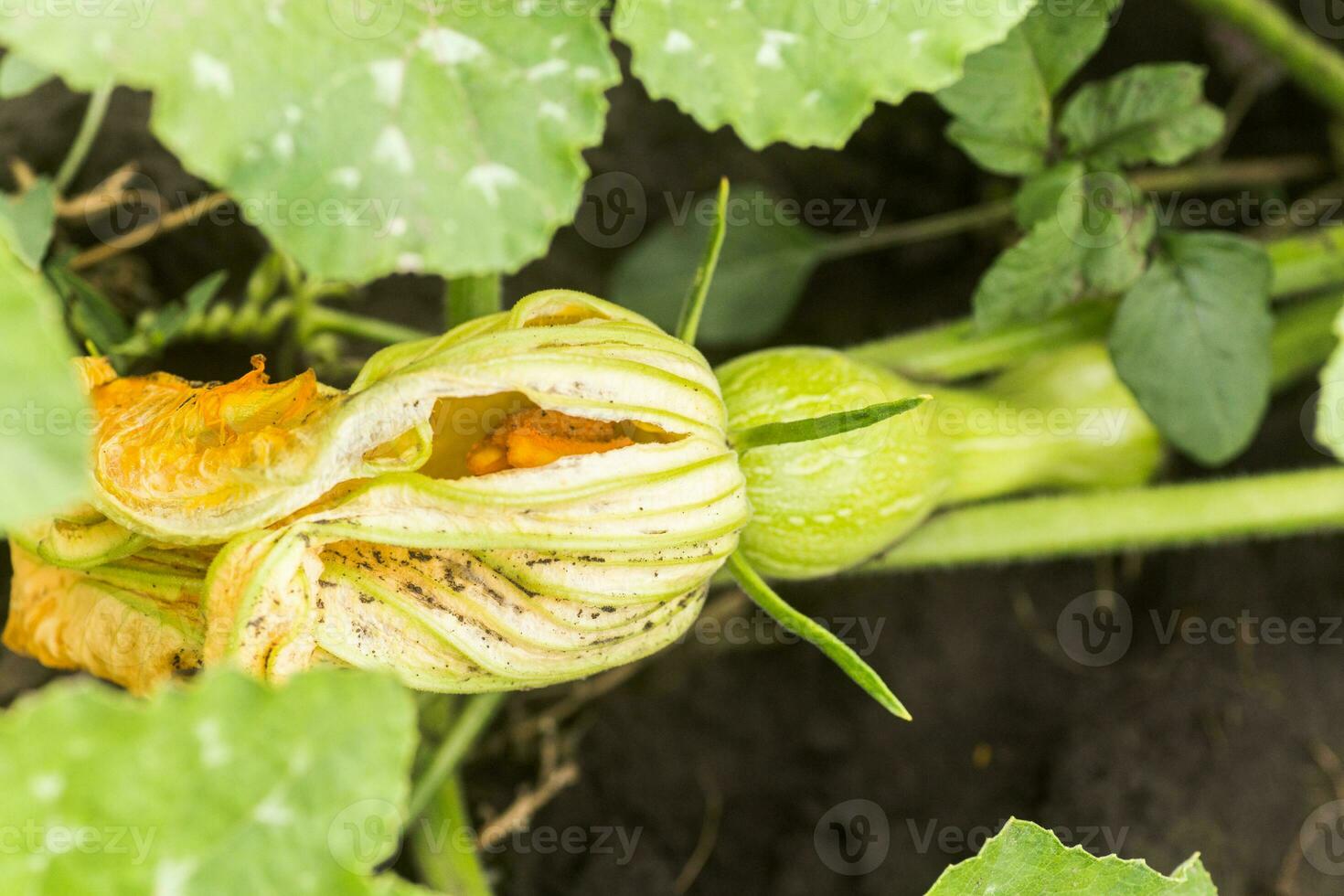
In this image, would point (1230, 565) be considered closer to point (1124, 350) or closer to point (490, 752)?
point (1124, 350)

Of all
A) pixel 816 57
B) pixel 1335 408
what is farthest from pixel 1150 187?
pixel 816 57

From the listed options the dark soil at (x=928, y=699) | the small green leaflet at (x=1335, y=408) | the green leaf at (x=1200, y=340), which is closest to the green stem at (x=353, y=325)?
the dark soil at (x=928, y=699)

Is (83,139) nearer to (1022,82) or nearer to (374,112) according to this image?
(374,112)

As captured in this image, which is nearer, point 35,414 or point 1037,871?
point 35,414

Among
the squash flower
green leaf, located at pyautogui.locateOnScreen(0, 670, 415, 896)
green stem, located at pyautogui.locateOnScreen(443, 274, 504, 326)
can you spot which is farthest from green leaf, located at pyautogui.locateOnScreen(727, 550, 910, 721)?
green stem, located at pyautogui.locateOnScreen(443, 274, 504, 326)

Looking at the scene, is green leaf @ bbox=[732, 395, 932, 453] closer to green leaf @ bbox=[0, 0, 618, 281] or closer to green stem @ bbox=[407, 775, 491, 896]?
green leaf @ bbox=[0, 0, 618, 281]

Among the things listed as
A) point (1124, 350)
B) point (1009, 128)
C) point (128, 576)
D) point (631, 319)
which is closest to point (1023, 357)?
point (1124, 350)
